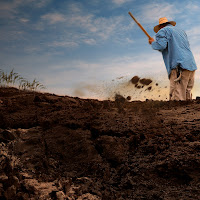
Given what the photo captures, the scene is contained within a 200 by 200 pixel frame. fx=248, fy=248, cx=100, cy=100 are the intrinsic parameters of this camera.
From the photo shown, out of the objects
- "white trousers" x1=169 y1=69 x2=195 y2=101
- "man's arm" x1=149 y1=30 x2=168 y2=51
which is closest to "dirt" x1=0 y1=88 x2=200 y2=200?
"white trousers" x1=169 y1=69 x2=195 y2=101

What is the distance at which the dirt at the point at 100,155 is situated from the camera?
2.35 metres

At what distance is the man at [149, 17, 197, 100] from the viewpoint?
6355 mm

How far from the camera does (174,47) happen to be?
6418mm

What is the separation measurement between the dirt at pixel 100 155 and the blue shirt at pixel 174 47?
2914 millimetres

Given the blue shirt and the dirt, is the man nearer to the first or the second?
the blue shirt

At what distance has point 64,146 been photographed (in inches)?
117

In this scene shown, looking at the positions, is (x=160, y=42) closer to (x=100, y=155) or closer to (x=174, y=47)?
(x=174, y=47)

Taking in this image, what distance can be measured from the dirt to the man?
2.80 m

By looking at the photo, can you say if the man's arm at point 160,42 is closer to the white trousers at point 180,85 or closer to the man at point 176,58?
the man at point 176,58

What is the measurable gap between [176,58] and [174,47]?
0.98ft

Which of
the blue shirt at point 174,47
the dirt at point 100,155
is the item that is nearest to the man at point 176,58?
the blue shirt at point 174,47

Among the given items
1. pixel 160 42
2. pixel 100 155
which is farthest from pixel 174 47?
pixel 100 155

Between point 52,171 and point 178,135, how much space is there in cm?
148

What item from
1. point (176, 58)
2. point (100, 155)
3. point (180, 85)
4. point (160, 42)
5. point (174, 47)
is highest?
point (160, 42)
